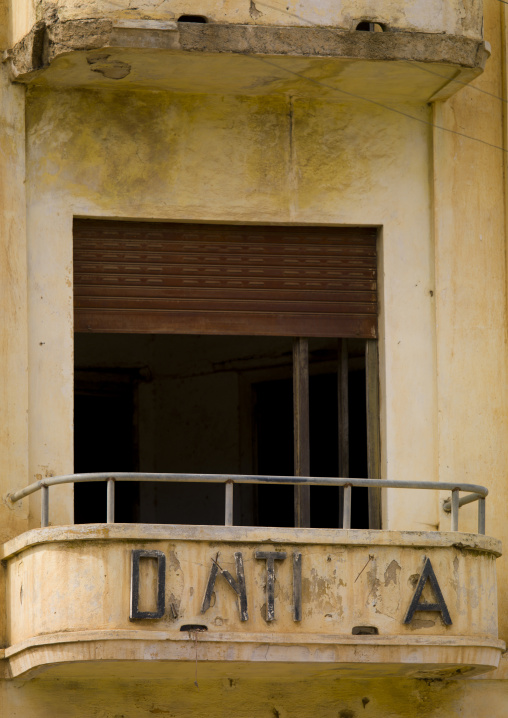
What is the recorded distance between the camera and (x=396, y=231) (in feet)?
41.1

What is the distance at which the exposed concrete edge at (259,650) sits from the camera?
404 inches

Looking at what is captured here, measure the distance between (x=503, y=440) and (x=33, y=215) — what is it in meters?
4.39

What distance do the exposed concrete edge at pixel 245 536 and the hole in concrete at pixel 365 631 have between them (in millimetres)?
595

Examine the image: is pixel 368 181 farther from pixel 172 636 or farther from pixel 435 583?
pixel 172 636

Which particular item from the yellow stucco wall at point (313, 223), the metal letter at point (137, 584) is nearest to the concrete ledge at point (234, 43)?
the yellow stucco wall at point (313, 223)

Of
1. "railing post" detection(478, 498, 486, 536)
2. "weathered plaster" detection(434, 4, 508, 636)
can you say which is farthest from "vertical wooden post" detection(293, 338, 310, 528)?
"railing post" detection(478, 498, 486, 536)

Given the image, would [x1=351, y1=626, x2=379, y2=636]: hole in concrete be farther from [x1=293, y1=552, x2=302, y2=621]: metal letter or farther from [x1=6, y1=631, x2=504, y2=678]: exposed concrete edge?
[x1=293, y1=552, x2=302, y2=621]: metal letter

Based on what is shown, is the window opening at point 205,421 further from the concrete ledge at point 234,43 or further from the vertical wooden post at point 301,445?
the concrete ledge at point 234,43

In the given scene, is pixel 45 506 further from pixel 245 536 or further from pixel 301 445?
pixel 301 445

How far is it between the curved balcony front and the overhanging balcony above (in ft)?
12.5

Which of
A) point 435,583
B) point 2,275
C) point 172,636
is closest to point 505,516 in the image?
point 435,583

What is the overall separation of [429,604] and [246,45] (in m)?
4.59

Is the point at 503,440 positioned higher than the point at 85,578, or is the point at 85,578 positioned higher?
the point at 503,440

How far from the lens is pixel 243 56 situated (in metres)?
11.6
